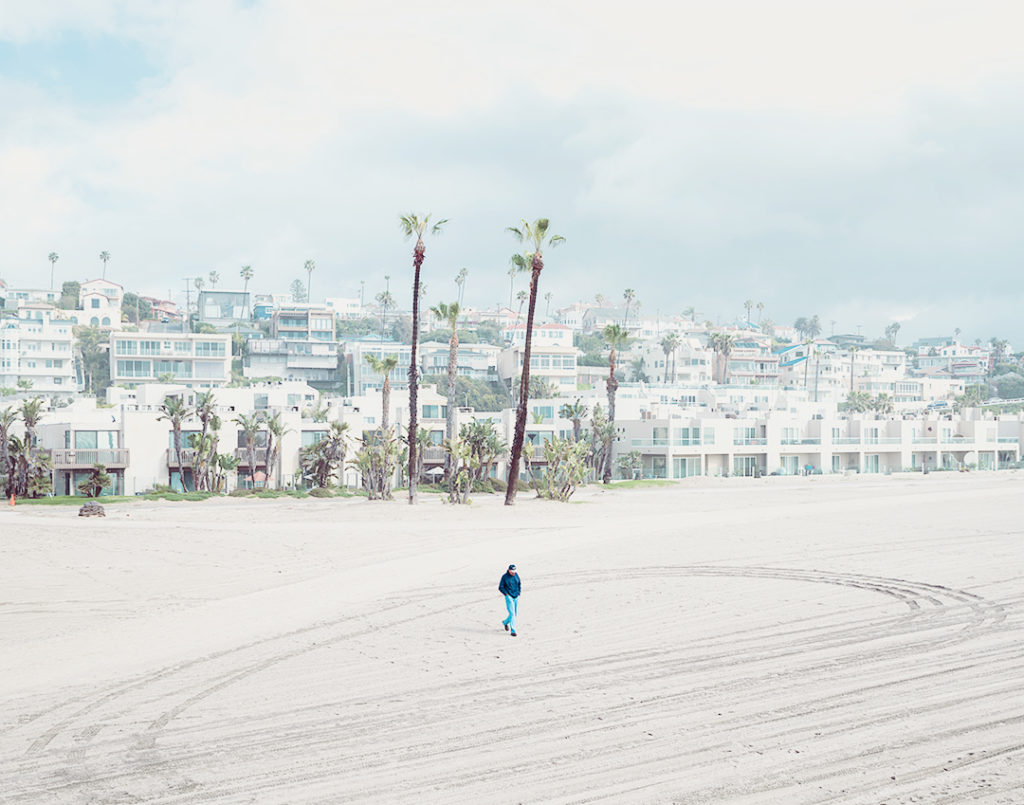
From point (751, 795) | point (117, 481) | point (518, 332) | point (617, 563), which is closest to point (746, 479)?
point (117, 481)

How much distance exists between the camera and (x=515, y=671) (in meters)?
15.2

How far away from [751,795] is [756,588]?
12.3m

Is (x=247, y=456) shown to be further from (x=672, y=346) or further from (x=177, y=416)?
(x=672, y=346)

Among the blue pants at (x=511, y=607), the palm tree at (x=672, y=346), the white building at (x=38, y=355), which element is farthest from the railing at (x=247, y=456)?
the palm tree at (x=672, y=346)

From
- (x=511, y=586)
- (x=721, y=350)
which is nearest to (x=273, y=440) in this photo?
(x=511, y=586)

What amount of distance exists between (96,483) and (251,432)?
8917 millimetres

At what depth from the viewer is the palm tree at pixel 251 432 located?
56062 mm

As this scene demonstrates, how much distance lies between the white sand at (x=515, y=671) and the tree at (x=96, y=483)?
1980cm

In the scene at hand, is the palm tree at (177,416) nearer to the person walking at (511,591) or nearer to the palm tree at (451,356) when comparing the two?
the palm tree at (451,356)

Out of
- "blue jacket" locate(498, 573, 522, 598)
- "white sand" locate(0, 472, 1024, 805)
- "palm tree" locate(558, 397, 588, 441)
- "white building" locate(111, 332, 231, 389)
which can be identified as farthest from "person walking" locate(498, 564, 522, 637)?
"white building" locate(111, 332, 231, 389)

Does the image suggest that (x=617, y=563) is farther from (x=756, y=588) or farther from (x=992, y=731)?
(x=992, y=731)

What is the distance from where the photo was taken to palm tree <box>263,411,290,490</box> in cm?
5691

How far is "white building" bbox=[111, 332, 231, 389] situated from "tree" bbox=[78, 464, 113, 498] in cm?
5720

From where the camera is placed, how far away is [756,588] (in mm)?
21953
